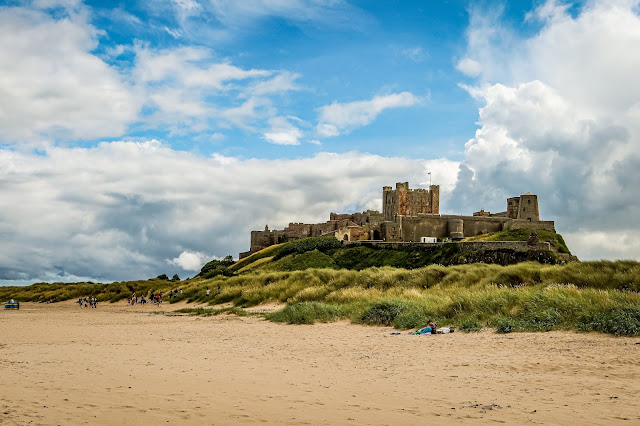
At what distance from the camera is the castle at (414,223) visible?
2478 inches

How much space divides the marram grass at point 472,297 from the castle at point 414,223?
109ft

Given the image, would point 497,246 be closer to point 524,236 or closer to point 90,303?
point 524,236

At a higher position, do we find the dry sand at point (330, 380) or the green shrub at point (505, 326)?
the green shrub at point (505, 326)

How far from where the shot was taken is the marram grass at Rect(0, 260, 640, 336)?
559 inches

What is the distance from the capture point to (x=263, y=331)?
17750 millimetres

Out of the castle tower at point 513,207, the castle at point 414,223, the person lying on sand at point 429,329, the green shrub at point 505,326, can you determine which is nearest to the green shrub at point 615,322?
the green shrub at point 505,326

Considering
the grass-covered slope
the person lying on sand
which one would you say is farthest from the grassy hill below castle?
the grass-covered slope

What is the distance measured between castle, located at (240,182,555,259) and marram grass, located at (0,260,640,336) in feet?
109

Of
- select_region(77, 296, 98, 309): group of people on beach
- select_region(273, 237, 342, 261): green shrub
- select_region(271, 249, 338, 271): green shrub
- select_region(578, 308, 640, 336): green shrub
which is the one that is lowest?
select_region(77, 296, 98, 309): group of people on beach

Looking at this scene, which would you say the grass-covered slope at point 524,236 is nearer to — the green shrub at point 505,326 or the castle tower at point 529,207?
the castle tower at point 529,207

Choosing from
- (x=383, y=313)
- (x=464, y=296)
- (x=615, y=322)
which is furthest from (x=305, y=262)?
(x=615, y=322)

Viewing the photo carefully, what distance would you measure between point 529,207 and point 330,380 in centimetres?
6224

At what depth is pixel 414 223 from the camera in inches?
2623

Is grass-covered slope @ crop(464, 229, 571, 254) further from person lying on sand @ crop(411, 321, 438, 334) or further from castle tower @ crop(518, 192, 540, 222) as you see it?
person lying on sand @ crop(411, 321, 438, 334)
